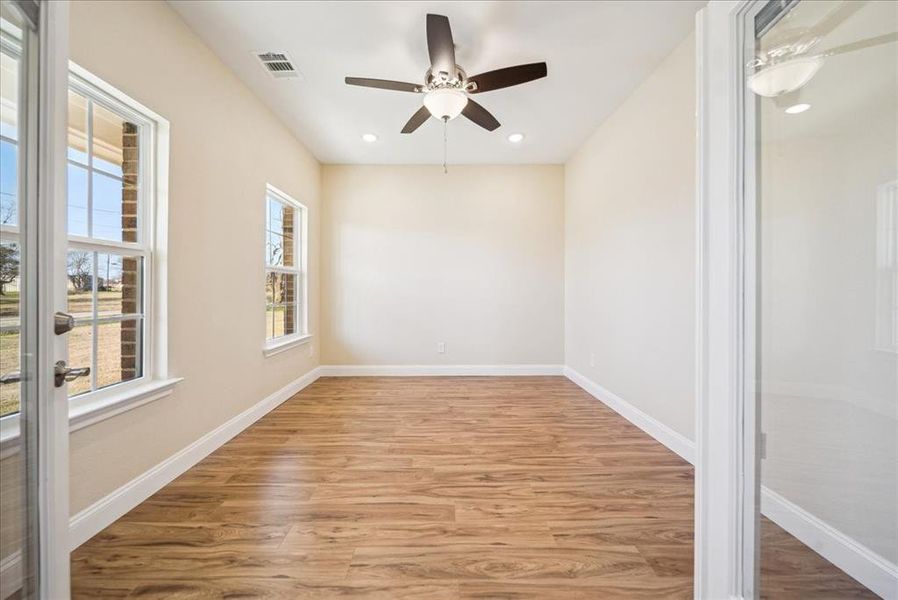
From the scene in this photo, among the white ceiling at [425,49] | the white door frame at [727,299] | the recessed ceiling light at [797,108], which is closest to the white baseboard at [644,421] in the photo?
the white door frame at [727,299]

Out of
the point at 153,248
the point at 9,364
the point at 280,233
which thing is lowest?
the point at 9,364

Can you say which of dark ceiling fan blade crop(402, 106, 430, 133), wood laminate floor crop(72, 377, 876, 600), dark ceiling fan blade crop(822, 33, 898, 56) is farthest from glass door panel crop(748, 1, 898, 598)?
dark ceiling fan blade crop(402, 106, 430, 133)

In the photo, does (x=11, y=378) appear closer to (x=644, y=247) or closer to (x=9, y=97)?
(x=9, y=97)

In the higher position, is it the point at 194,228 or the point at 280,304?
the point at 194,228

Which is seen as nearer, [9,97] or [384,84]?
[9,97]

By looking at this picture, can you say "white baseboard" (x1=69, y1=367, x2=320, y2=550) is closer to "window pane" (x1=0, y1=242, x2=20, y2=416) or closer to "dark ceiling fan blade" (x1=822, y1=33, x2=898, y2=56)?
"window pane" (x1=0, y1=242, x2=20, y2=416)

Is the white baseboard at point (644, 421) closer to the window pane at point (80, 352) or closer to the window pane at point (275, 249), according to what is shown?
the window pane at point (80, 352)

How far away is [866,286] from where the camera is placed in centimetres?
114

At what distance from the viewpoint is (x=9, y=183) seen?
0.94 m

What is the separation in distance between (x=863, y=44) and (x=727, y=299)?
873 mm

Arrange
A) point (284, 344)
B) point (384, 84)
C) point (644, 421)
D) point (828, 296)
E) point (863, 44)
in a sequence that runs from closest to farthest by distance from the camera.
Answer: point (863, 44), point (828, 296), point (384, 84), point (644, 421), point (284, 344)

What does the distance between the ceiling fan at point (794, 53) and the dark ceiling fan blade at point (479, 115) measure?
1751 mm

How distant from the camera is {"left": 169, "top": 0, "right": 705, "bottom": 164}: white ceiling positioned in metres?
2.03

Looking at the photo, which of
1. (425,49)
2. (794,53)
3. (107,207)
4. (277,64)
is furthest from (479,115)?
(107,207)
